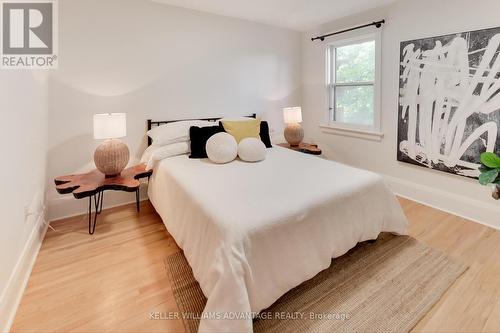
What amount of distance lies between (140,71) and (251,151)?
64.2 inches

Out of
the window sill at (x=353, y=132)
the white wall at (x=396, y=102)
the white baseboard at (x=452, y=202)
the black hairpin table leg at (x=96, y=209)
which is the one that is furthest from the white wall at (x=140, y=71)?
the white baseboard at (x=452, y=202)

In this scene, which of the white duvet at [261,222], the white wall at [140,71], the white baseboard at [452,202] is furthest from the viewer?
the white wall at [140,71]

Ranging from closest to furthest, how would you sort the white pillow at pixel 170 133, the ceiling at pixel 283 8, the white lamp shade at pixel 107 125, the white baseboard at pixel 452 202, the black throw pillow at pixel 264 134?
the white lamp shade at pixel 107 125 < the white baseboard at pixel 452 202 < the white pillow at pixel 170 133 < the ceiling at pixel 283 8 < the black throw pillow at pixel 264 134

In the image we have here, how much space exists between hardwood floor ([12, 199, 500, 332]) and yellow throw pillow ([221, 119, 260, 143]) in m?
1.23

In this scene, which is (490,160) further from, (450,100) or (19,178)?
(19,178)

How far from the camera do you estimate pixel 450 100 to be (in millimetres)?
2664

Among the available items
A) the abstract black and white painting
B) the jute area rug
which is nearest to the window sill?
the abstract black and white painting

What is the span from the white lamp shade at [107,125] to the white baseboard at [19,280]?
929 mm

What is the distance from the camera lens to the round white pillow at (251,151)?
2.53 m

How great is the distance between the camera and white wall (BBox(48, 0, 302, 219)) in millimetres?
2602

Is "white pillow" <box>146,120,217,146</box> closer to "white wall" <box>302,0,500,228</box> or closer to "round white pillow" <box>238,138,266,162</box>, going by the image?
"round white pillow" <box>238,138,266,162</box>

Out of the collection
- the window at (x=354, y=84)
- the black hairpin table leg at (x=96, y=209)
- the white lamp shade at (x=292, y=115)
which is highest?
the window at (x=354, y=84)

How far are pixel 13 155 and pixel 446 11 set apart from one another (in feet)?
13.1

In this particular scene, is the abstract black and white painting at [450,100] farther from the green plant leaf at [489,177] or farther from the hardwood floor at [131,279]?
the green plant leaf at [489,177]
